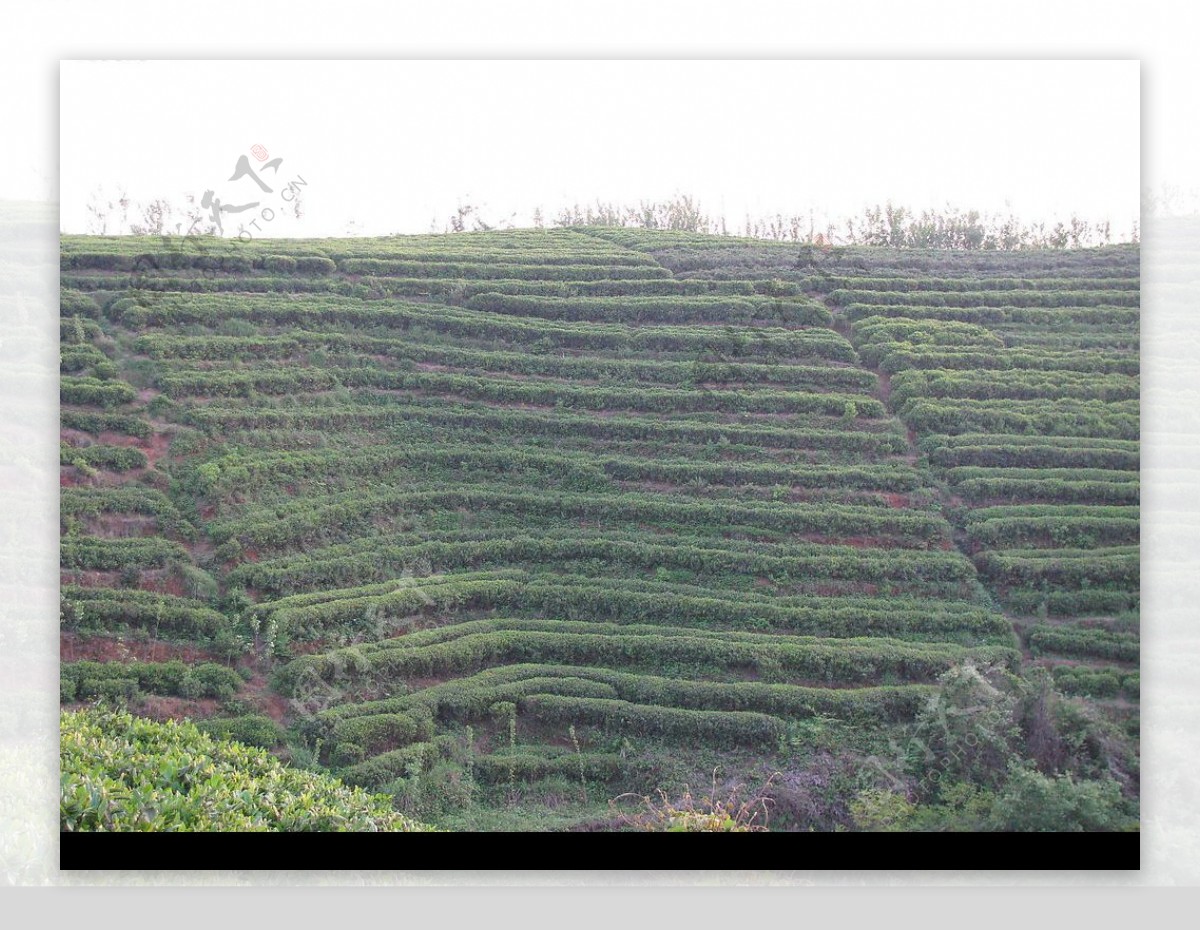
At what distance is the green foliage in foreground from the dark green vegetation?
43.3 inches

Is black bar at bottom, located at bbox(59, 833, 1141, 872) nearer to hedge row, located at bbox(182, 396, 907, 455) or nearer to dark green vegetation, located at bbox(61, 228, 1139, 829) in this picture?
dark green vegetation, located at bbox(61, 228, 1139, 829)

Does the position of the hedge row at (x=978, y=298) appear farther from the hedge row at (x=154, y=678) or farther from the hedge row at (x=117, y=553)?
the hedge row at (x=154, y=678)

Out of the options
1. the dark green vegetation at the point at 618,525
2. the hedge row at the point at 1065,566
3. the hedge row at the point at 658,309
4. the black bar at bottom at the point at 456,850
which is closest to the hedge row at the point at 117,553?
the dark green vegetation at the point at 618,525

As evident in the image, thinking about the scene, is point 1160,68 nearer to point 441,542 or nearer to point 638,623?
point 638,623

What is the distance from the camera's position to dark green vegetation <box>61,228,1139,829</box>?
30.0 ft

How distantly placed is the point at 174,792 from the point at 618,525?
17.4 feet

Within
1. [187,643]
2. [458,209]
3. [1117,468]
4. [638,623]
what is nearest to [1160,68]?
[1117,468]

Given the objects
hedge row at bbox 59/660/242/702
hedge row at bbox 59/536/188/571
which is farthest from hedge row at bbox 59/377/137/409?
hedge row at bbox 59/660/242/702

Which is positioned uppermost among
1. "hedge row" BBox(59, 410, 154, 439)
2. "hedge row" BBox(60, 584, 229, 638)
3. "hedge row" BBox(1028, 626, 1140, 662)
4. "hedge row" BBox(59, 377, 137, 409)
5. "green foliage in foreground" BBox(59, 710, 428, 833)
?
"hedge row" BBox(59, 377, 137, 409)

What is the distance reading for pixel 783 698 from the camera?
9.68m

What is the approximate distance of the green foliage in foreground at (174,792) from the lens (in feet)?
24.1

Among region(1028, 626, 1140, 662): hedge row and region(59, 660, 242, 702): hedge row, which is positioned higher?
region(1028, 626, 1140, 662): hedge row

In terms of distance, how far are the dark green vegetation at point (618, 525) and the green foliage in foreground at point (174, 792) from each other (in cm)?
110

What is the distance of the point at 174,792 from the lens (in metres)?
7.39
